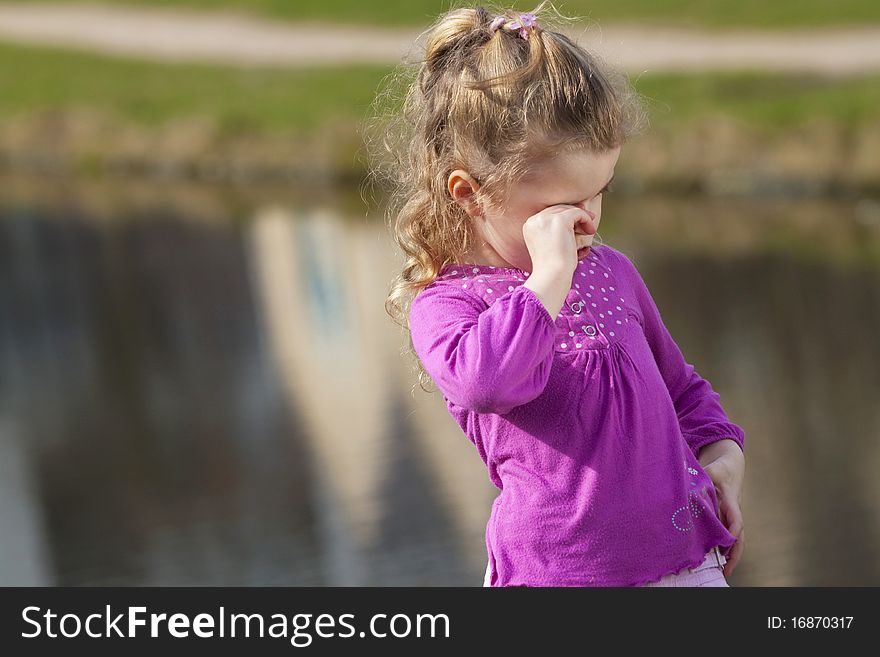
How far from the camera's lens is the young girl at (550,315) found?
6.27ft

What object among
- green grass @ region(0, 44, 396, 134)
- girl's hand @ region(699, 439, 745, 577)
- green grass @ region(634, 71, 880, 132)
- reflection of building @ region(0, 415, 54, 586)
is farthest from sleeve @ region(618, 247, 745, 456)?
green grass @ region(0, 44, 396, 134)

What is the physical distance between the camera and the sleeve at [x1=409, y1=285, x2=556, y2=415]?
1.81m

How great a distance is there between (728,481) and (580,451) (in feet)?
0.96

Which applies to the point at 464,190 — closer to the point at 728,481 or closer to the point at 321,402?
the point at 728,481

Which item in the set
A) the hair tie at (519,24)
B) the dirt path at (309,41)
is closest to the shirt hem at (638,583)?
the hair tie at (519,24)

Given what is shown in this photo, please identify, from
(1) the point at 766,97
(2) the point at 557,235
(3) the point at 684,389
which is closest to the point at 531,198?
(2) the point at 557,235

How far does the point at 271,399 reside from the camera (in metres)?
9.15

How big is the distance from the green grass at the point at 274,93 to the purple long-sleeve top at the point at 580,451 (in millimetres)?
9132

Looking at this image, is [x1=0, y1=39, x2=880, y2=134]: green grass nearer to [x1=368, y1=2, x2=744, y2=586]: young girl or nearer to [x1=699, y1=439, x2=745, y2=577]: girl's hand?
[x1=699, y1=439, x2=745, y2=577]: girl's hand
